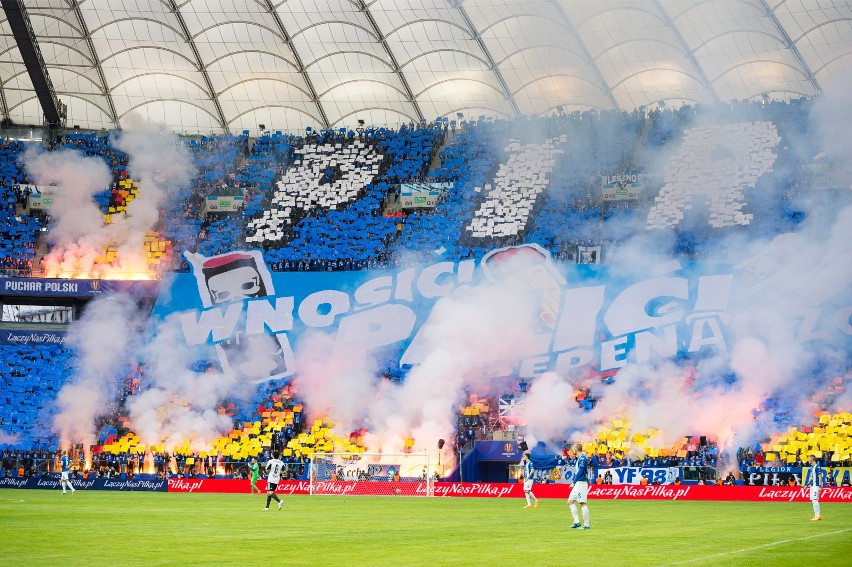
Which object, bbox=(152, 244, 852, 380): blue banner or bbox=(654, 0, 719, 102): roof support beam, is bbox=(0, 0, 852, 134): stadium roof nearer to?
bbox=(654, 0, 719, 102): roof support beam

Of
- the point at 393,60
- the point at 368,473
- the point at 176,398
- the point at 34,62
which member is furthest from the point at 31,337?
the point at 393,60

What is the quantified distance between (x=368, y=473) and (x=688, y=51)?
87.9 ft

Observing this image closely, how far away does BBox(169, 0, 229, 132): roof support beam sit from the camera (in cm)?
5753

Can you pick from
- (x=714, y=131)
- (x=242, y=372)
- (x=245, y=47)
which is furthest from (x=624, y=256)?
(x=245, y=47)

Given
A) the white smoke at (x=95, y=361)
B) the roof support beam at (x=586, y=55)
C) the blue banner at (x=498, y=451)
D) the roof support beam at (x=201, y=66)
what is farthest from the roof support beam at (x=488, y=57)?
the blue banner at (x=498, y=451)

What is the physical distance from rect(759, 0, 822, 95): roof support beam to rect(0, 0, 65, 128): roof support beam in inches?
1356

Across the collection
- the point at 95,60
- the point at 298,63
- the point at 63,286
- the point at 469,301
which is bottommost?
the point at 469,301

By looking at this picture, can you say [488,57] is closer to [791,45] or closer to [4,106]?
[791,45]

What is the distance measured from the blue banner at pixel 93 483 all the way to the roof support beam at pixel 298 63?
25.4 m

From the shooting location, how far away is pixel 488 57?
5800 centimetres

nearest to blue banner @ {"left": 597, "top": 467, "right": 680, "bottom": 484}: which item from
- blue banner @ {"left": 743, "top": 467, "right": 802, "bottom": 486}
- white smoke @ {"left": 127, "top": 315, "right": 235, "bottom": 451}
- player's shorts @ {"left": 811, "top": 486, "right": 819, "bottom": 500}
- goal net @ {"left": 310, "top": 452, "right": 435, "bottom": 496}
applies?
blue banner @ {"left": 743, "top": 467, "right": 802, "bottom": 486}

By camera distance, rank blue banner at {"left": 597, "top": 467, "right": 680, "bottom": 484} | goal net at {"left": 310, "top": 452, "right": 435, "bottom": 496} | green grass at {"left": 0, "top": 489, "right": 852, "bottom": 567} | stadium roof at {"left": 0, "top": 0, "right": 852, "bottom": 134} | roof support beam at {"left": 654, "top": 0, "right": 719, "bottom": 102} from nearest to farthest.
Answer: green grass at {"left": 0, "top": 489, "right": 852, "bottom": 567}, blue banner at {"left": 597, "top": 467, "right": 680, "bottom": 484}, goal net at {"left": 310, "top": 452, "right": 435, "bottom": 496}, roof support beam at {"left": 654, "top": 0, "right": 719, "bottom": 102}, stadium roof at {"left": 0, "top": 0, "right": 852, "bottom": 134}

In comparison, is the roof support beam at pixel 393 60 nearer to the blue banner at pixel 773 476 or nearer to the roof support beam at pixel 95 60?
the roof support beam at pixel 95 60

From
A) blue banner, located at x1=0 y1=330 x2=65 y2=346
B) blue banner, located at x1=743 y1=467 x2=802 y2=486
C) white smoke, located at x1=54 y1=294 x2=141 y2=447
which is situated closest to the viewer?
blue banner, located at x1=743 y1=467 x2=802 y2=486
